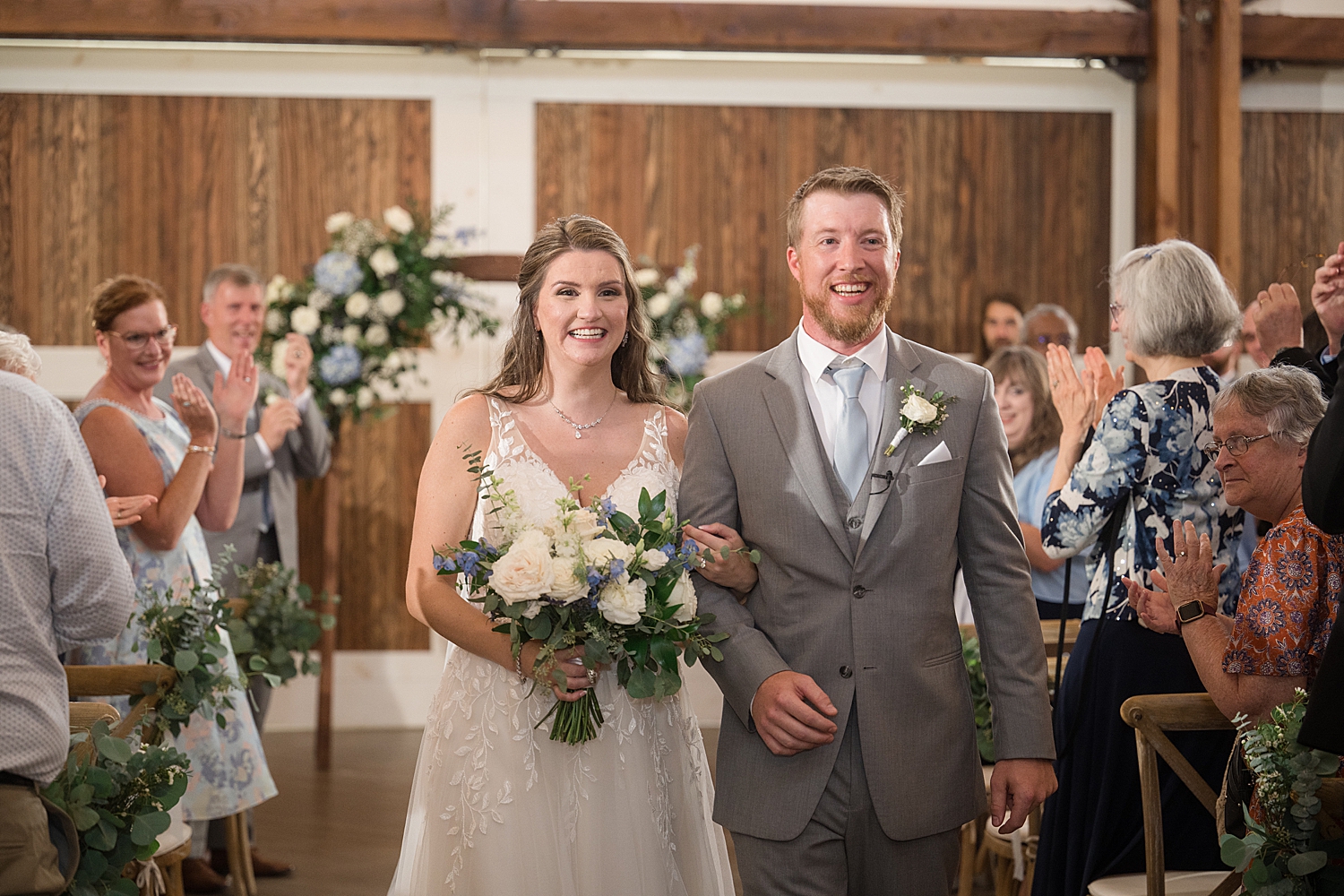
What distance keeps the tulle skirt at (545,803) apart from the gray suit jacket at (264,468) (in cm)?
261

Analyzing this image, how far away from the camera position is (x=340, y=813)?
5391 mm

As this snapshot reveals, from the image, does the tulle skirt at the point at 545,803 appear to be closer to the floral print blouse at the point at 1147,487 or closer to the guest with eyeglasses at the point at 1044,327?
the floral print blouse at the point at 1147,487

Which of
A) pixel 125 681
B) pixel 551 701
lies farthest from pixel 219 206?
pixel 551 701

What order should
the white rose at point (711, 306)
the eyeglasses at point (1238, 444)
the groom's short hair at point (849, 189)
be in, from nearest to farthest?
1. the groom's short hair at point (849, 189)
2. the eyeglasses at point (1238, 444)
3. the white rose at point (711, 306)

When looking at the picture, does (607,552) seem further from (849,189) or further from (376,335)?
(376,335)

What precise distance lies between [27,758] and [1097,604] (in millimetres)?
2380

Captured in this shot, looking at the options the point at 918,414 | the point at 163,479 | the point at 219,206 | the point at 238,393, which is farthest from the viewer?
the point at 219,206

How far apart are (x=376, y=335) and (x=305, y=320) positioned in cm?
35

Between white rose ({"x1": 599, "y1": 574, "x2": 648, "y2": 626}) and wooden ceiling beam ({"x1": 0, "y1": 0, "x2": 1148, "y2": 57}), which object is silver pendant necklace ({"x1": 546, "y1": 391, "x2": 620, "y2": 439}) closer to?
white rose ({"x1": 599, "y1": 574, "x2": 648, "y2": 626})

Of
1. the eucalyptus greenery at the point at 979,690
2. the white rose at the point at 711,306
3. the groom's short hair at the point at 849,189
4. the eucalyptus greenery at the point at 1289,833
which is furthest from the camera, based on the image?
the white rose at the point at 711,306

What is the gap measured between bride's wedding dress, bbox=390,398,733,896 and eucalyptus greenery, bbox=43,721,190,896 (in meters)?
0.54

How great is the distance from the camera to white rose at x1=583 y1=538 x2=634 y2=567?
2385 millimetres

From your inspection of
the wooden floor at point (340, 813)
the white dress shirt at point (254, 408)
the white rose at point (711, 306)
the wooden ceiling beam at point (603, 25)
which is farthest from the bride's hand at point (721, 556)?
the wooden ceiling beam at point (603, 25)

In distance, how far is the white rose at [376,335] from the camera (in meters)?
6.11
